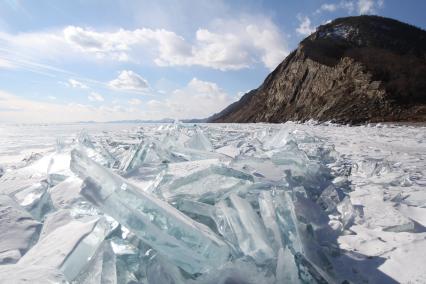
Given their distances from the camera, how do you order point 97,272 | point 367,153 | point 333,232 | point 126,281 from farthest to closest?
1. point 367,153
2. point 333,232
3. point 126,281
4. point 97,272

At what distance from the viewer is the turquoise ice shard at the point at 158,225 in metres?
1.39

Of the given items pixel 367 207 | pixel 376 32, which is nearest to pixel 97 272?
pixel 367 207

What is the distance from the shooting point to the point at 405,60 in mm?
28344

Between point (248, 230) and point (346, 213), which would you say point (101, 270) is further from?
point (346, 213)

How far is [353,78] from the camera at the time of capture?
2841cm

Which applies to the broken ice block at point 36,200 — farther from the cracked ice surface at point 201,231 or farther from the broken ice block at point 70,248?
the broken ice block at point 70,248

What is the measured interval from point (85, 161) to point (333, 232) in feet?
5.75

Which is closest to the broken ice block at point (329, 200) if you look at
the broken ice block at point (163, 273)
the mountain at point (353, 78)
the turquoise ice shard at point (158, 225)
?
the turquoise ice shard at point (158, 225)

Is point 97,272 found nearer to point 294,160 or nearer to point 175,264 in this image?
point 175,264

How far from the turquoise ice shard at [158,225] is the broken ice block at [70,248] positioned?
174mm

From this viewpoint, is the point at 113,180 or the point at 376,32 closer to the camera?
the point at 113,180

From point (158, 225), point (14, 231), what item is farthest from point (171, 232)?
point (14, 231)

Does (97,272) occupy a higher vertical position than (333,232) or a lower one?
higher

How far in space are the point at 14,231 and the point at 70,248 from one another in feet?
2.16
